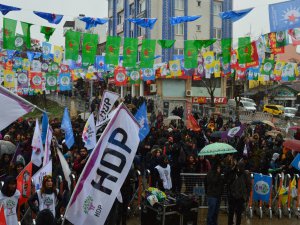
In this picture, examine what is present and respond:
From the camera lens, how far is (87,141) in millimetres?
10000

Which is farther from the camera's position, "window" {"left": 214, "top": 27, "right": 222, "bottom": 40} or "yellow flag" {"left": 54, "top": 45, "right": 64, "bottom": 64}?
"window" {"left": 214, "top": 27, "right": 222, "bottom": 40}

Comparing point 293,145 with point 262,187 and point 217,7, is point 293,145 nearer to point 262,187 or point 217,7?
point 262,187

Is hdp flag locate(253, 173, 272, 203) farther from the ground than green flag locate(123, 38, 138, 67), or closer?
closer

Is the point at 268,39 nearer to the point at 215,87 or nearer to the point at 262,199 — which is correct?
the point at 262,199

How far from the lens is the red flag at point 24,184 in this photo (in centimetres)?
785

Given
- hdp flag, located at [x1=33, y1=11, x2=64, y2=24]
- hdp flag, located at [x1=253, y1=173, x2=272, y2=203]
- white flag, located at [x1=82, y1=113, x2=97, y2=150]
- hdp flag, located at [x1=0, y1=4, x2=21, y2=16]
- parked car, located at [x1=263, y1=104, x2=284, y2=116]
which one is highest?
hdp flag, located at [x1=0, y1=4, x2=21, y2=16]

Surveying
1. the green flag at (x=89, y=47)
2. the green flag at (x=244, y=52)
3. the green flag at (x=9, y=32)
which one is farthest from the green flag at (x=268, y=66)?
the green flag at (x=9, y=32)

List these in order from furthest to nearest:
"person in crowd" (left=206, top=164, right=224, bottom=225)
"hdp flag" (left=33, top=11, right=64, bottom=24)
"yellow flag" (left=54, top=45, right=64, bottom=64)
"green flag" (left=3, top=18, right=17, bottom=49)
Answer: "yellow flag" (left=54, top=45, right=64, bottom=64)
"green flag" (left=3, top=18, right=17, bottom=49)
"hdp flag" (left=33, top=11, right=64, bottom=24)
"person in crowd" (left=206, top=164, right=224, bottom=225)

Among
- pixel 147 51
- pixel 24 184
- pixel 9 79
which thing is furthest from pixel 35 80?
pixel 24 184

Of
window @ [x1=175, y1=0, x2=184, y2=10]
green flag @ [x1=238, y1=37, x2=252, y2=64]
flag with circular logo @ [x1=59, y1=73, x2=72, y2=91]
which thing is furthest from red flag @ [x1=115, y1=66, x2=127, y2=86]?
window @ [x1=175, y1=0, x2=184, y2=10]

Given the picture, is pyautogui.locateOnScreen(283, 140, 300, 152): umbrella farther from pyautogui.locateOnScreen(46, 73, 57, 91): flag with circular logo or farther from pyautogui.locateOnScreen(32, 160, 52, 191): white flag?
pyautogui.locateOnScreen(46, 73, 57, 91): flag with circular logo

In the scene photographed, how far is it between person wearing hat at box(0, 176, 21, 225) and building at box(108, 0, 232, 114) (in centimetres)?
3356

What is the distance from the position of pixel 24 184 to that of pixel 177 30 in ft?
128

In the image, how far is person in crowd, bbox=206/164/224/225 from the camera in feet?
29.2
